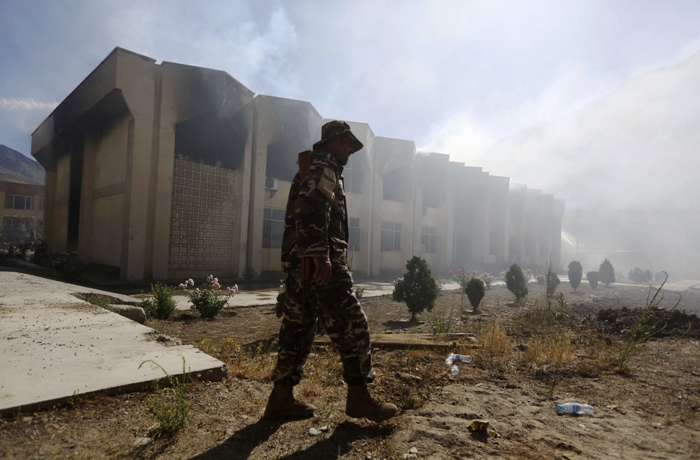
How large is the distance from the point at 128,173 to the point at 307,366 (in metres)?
9.81

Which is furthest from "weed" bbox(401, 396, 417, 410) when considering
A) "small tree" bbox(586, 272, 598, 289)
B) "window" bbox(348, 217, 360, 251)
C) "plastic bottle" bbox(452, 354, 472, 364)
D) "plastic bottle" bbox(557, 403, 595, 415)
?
"small tree" bbox(586, 272, 598, 289)

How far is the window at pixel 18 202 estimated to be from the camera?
104 ft

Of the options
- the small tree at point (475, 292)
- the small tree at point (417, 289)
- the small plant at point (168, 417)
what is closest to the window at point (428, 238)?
the small tree at point (475, 292)

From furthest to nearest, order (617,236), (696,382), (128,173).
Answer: (617,236)
(128,173)
(696,382)

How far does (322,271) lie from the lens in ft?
6.42

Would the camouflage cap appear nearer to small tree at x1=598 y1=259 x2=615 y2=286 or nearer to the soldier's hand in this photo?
the soldier's hand

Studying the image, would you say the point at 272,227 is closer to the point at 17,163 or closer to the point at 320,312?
the point at 320,312

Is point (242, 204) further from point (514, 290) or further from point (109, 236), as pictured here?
point (514, 290)

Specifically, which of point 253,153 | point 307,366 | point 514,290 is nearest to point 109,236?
point 253,153

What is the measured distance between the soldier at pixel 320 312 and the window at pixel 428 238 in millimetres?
19343

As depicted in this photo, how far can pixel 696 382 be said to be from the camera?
299cm

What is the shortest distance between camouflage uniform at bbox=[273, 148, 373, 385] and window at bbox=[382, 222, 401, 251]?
15999mm

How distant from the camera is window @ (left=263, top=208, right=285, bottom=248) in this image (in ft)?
44.6

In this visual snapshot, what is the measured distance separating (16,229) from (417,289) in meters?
38.0
